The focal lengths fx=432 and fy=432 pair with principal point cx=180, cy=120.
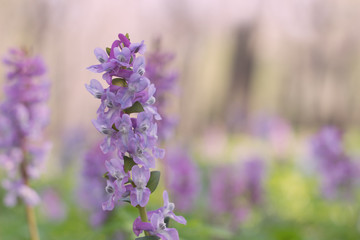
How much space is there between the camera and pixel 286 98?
1297 inches

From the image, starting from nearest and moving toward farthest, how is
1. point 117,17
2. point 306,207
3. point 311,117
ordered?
point 306,207 < point 117,17 < point 311,117

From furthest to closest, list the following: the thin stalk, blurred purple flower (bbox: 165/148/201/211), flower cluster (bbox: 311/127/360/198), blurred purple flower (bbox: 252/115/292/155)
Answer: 1. blurred purple flower (bbox: 252/115/292/155)
2. flower cluster (bbox: 311/127/360/198)
3. blurred purple flower (bbox: 165/148/201/211)
4. the thin stalk

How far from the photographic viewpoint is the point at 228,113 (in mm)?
21406

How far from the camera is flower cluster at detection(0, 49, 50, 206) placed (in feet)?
9.70

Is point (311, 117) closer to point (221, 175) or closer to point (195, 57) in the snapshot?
point (195, 57)

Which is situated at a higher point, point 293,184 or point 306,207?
point 293,184

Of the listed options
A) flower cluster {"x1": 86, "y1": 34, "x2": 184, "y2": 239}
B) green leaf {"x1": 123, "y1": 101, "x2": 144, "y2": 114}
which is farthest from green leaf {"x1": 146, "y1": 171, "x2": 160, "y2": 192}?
green leaf {"x1": 123, "y1": 101, "x2": 144, "y2": 114}

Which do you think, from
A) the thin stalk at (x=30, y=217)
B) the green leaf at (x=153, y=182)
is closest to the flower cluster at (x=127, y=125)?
the green leaf at (x=153, y=182)

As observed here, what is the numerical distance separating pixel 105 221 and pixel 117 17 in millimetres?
14394

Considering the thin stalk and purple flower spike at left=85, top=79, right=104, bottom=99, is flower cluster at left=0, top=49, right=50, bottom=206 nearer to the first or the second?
the thin stalk

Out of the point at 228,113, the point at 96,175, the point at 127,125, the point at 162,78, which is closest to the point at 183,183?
the point at 96,175

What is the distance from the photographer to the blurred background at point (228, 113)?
513cm

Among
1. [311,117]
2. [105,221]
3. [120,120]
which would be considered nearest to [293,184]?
[105,221]

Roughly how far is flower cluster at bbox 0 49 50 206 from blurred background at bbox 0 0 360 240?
240 millimetres
